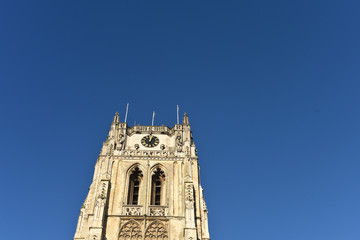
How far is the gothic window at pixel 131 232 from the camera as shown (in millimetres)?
28219

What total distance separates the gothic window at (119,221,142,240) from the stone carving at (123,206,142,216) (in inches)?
33.7

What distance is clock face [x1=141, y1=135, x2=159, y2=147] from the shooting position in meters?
36.1

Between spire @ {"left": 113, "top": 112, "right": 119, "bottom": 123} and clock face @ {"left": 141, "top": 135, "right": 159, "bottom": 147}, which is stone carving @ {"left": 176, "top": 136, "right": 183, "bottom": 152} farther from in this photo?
spire @ {"left": 113, "top": 112, "right": 119, "bottom": 123}

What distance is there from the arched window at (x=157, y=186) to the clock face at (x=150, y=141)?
3.22 meters

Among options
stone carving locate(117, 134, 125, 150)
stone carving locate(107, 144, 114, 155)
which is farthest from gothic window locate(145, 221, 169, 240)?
stone carving locate(117, 134, 125, 150)

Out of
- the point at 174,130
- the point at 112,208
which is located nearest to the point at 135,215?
the point at 112,208

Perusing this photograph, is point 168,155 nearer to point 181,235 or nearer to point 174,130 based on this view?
point 174,130

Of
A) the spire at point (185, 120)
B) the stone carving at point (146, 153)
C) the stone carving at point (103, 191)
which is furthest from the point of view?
the spire at point (185, 120)

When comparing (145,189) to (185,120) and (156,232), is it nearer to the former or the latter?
(156,232)

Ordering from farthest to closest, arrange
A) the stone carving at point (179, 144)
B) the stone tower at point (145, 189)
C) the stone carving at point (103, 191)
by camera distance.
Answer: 1. the stone carving at point (179, 144)
2. the stone carving at point (103, 191)
3. the stone tower at point (145, 189)

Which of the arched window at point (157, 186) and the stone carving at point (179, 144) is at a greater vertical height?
the stone carving at point (179, 144)

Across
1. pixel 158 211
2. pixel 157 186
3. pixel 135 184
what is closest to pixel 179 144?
pixel 157 186

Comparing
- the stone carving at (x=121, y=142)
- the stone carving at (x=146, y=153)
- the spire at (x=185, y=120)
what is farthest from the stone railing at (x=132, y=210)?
Result: the spire at (x=185, y=120)

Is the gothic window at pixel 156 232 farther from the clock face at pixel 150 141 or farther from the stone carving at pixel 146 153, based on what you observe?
the clock face at pixel 150 141
